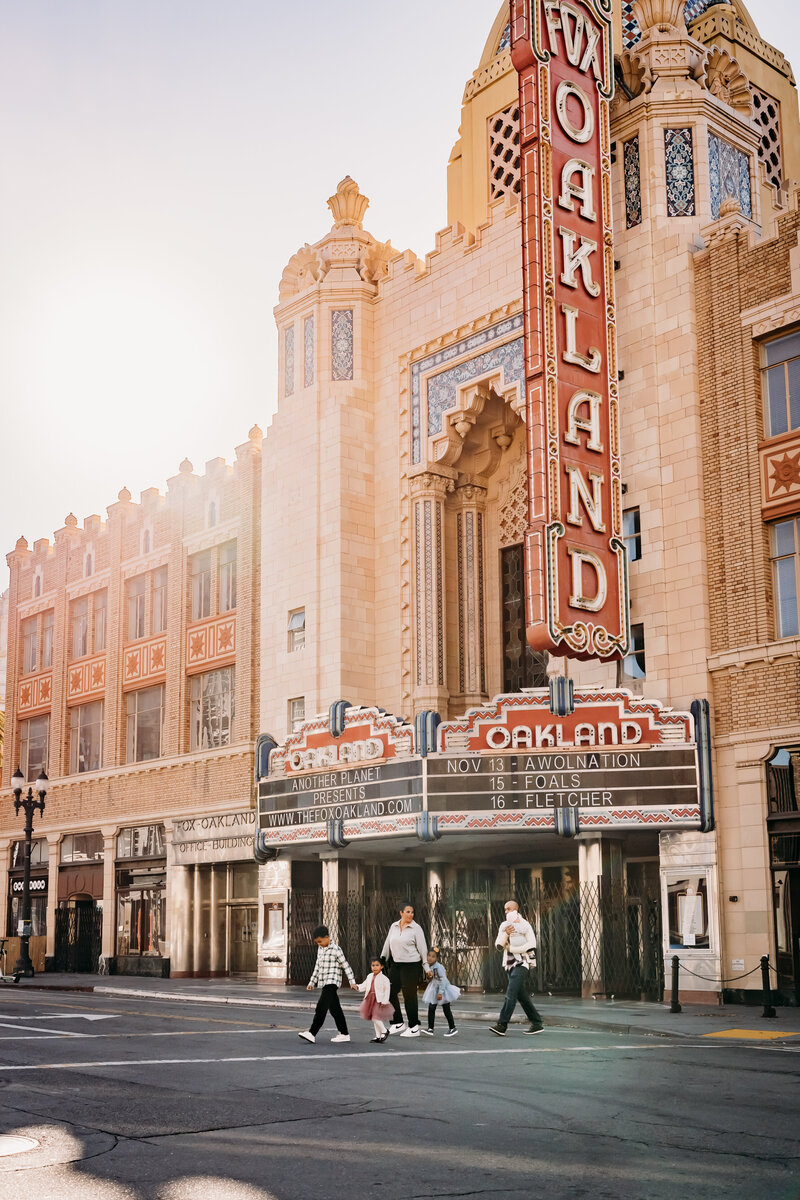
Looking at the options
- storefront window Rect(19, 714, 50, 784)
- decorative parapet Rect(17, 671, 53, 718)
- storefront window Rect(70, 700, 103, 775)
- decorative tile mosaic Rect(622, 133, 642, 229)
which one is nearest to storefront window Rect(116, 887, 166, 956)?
storefront window Rect(70, 700, 103, 775)

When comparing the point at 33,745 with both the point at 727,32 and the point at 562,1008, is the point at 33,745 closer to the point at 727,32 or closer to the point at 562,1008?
the point at 562,1008

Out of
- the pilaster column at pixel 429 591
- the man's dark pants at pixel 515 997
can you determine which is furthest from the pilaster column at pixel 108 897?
the man's dark pants at pixel 515 997

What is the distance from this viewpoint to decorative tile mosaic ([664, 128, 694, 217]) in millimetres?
27641

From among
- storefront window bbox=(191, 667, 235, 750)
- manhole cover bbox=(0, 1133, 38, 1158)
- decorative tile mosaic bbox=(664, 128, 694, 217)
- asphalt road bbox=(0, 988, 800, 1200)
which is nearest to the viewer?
asphalt road bbox=(0, 988, 800, 1200)

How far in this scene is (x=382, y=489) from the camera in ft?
109

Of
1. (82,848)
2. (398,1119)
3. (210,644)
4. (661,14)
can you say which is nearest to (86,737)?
(82,848)

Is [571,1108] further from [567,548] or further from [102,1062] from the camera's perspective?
[567,548]

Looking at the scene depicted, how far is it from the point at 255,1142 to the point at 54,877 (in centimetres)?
3746

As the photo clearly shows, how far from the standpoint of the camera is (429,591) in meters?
31.5

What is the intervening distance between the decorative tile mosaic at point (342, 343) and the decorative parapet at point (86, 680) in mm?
15092

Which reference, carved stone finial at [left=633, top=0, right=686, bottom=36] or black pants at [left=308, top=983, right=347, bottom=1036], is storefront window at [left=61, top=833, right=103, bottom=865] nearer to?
black pants at [left=308, top=983, right=347, bottom=1036]

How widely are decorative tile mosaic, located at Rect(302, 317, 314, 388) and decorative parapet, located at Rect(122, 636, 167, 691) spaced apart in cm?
1053

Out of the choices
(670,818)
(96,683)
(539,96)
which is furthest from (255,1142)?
(96,683)

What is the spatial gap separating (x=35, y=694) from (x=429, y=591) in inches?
861
